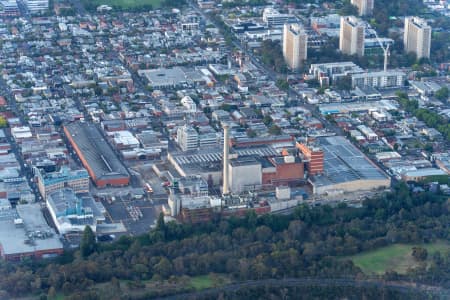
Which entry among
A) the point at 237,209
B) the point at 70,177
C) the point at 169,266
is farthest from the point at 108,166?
the point at 169,266

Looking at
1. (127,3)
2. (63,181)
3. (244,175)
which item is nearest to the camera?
(63,181)

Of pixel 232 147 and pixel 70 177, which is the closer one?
pixel 70 177

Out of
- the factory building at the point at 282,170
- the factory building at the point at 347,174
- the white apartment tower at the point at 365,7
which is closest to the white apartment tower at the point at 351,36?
the white apartment tower at the point at 365,7

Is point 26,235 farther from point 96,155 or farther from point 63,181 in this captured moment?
point 96,155

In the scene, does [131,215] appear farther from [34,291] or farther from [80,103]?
[80,103]

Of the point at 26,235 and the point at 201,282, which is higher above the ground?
the point at 26,235

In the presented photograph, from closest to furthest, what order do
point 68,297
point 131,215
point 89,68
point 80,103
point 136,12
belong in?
point 68,297 < point 131,215 < point 80,103 < point 89,68 < point 136,12

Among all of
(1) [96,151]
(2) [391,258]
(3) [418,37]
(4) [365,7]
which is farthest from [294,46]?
(2) [391,258]
